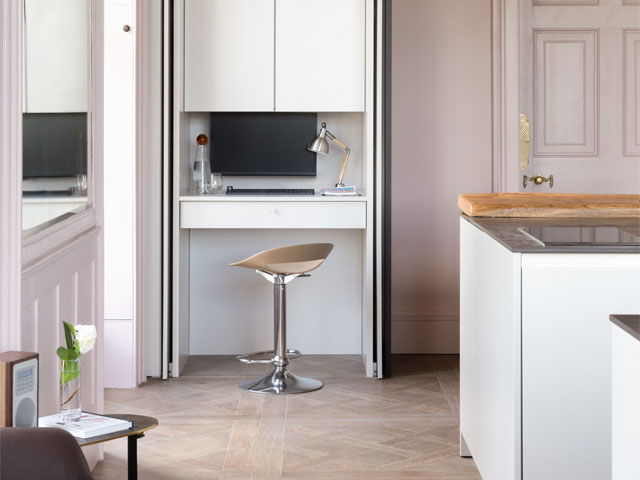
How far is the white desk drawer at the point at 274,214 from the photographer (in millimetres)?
4809

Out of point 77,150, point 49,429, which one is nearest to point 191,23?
point 77,150

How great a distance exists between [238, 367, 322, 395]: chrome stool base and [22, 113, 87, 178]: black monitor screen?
1709 mm

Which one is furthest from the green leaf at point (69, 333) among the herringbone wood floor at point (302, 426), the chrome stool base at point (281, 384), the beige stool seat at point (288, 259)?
the chrome stool base at point (281, 384)

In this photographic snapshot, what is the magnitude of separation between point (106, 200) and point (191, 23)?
44.3 inches

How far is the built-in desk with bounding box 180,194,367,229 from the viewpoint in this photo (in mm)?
4805

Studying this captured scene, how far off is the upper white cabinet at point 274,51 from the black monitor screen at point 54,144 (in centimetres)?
169

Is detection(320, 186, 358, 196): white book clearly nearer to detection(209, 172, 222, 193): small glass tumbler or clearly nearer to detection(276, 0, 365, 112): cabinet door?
detection(276, 0, 365, 112): cabinet door

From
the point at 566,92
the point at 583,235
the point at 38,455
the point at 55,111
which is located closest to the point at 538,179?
the point at 566,92

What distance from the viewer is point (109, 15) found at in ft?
14.8

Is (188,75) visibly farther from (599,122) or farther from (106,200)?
(599,122)

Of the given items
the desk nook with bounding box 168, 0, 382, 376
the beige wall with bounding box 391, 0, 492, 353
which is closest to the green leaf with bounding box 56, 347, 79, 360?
the desk nook with bounding box 168, 0, 382, 376

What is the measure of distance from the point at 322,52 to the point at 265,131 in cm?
63

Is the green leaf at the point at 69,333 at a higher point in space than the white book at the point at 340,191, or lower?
lower

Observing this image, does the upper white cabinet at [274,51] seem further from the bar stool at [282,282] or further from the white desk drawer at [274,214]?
the bar stool at [282,282]
